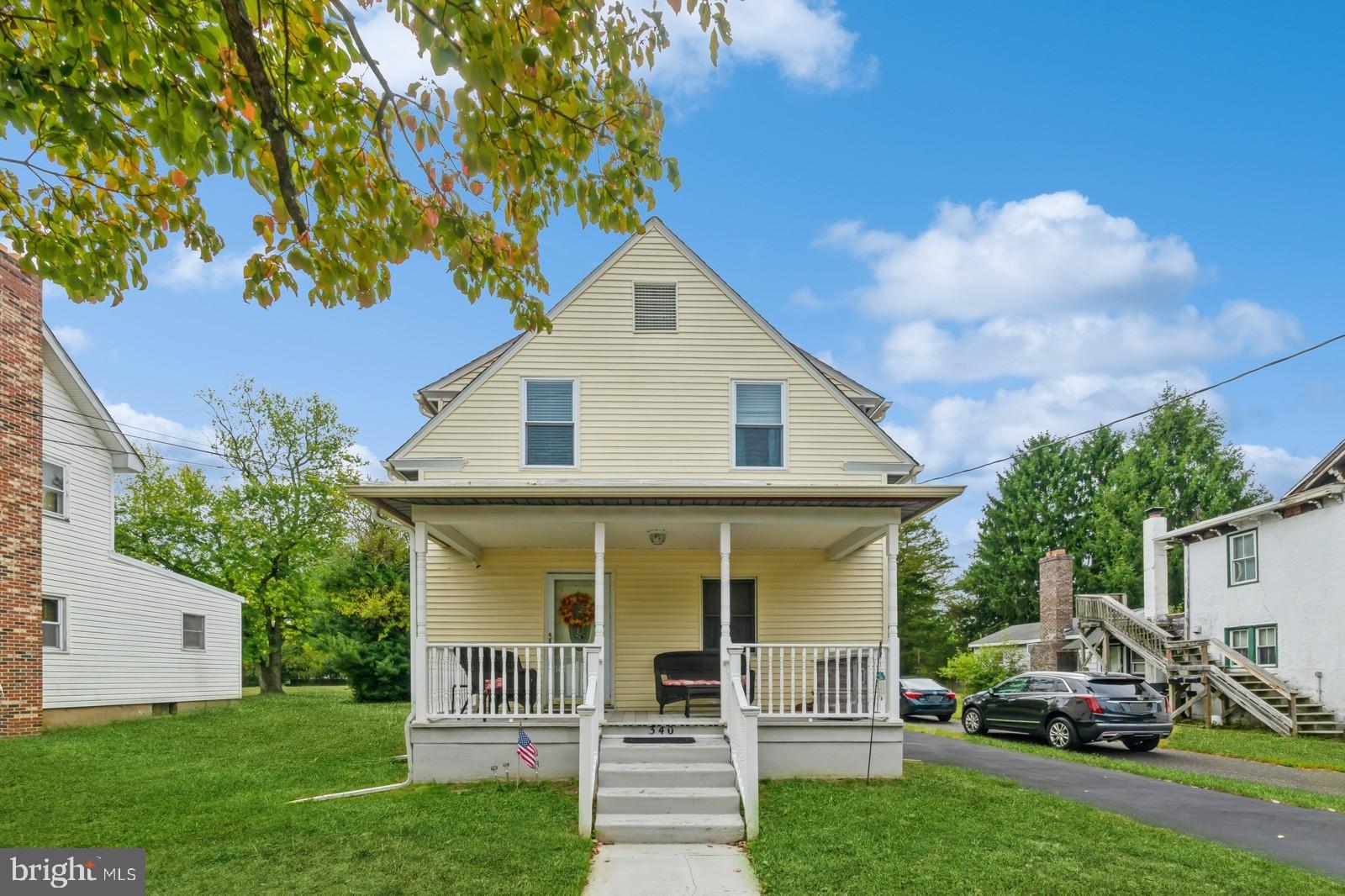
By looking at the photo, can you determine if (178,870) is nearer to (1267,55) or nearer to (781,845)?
(781,845)

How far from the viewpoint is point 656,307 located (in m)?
14.0

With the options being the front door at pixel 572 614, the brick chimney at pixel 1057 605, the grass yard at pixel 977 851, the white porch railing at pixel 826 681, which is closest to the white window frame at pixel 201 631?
the front door at pixel 572 614

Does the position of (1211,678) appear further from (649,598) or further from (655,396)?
(655,396)

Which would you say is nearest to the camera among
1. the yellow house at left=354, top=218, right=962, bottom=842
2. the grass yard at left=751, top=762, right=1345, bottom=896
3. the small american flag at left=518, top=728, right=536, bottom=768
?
the grass yard at left=751, top=762, right=1345, bottom=896

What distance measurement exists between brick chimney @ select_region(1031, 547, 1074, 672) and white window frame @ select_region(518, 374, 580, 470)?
21.7 meters

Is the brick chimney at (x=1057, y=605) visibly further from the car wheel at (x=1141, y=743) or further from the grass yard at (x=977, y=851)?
the grass yard at (x=977, y=851)

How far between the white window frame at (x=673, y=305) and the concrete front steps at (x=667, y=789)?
5.61m

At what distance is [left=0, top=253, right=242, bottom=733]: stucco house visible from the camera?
16391 millimetres

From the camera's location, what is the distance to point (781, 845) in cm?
806

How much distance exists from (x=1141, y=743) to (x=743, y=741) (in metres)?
10.3

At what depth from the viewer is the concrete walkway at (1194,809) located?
8.38 m

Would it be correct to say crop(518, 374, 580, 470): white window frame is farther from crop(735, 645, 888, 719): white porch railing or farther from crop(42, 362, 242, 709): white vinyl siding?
crop(42, 362, 242, 709): white vinyl siding

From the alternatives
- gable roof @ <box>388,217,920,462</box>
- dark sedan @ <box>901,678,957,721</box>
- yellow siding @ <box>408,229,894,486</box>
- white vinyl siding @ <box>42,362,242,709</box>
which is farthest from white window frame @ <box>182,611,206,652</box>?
dark sedan @ <box>901,678,957,721</box>

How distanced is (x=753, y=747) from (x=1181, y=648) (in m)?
18.2
